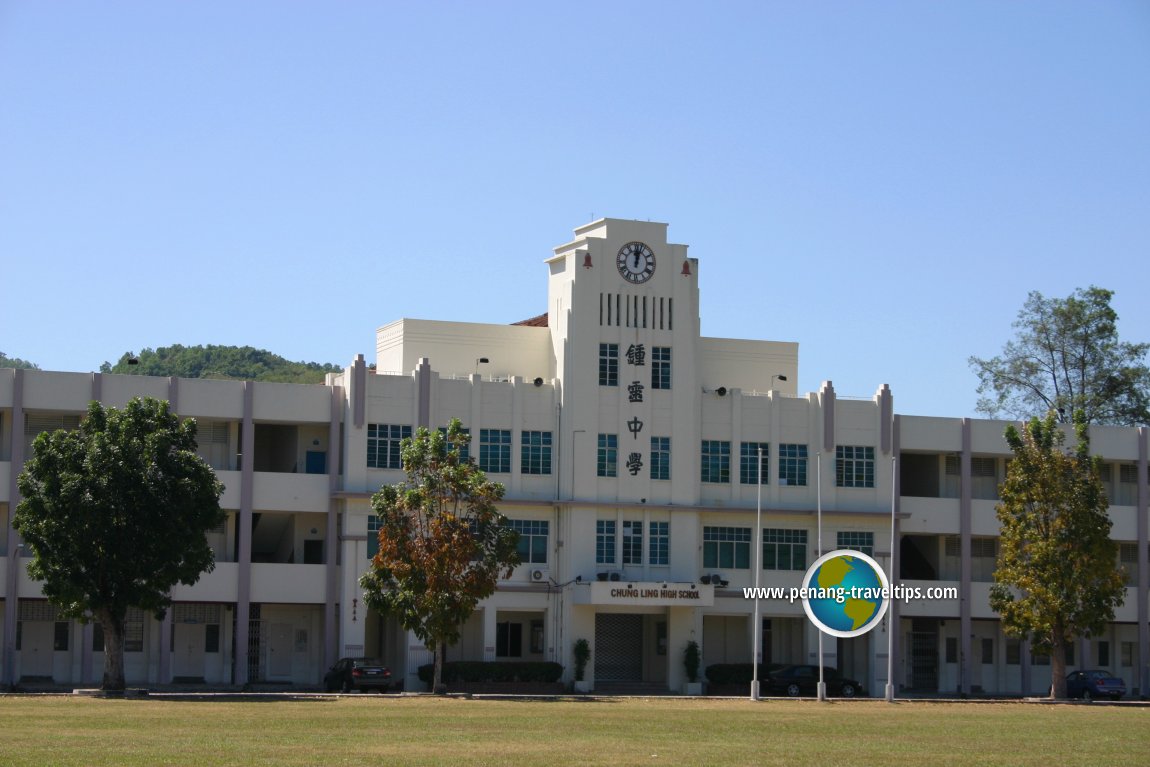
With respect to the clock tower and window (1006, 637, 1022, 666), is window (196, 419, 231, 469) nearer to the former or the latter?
the clock tower

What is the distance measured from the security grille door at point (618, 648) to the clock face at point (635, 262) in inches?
550

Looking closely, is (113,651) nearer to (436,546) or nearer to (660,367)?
(436,546)

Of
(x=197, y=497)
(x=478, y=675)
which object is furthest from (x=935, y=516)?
(x=197, y=497)

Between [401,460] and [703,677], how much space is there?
15.4 metres

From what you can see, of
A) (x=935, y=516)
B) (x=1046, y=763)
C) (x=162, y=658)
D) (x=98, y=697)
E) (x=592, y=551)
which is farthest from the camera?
(x=935, y=516)

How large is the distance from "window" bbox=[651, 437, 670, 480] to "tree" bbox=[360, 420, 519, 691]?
420 inches

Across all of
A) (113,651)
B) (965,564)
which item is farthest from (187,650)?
(965,564)

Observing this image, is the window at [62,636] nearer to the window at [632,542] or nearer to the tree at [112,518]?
the tree at [112,518]

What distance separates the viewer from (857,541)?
7131 cm

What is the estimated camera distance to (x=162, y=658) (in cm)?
6359

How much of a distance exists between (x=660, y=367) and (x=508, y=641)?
1285 centimetres

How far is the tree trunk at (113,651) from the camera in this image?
53.1 metres

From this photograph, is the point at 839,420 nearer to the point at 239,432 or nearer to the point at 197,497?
the point at 239,432

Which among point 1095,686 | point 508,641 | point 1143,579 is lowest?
point 1095,686
